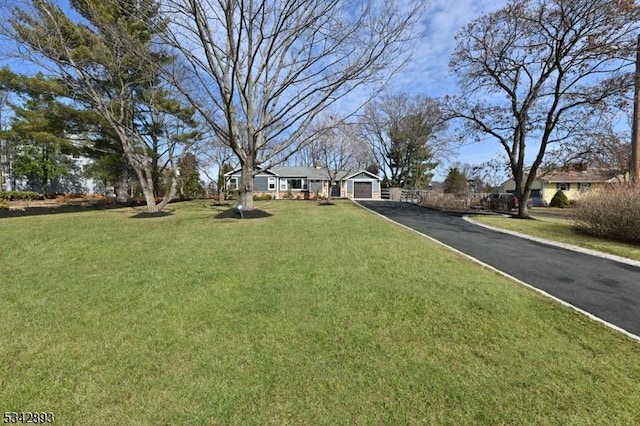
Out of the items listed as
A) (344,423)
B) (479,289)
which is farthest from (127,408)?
(479,289)

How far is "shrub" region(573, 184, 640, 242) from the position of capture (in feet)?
28.0

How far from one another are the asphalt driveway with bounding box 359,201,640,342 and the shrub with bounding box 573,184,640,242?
114 inches

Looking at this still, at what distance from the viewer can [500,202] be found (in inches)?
832

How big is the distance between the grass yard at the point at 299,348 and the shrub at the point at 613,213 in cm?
695

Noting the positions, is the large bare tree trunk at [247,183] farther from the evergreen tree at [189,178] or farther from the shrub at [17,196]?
the shrub at [17,196]

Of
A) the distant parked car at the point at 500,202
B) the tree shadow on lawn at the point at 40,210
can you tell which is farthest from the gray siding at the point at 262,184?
the distant parked car at the point at 500,202

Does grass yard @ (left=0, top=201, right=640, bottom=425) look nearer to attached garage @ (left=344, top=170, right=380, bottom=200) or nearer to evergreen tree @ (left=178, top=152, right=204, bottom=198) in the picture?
evergreen tree @ (left=178, top=152, right=204, bottom=198)

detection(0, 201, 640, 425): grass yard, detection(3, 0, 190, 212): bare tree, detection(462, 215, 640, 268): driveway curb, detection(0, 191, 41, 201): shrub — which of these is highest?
detection(3, 0, 190, 212): bare tree

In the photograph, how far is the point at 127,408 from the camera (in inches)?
84.0

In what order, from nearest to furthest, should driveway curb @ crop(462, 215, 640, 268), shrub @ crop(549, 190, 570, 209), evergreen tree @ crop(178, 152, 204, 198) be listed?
driveway curb @ crop(462, 215, 640, 268)
evergreen tree @ crop(178, 152, 204, 198)
shrub @ crop(549, 190, 570, 209)

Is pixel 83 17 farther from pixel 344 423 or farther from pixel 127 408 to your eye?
pixel 344 423

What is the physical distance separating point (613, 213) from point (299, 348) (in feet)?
36.0

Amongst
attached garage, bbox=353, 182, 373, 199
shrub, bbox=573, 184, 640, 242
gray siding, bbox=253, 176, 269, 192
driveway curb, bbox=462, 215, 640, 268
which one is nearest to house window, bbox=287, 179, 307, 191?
gray siding, bbox=253, 176, 269, 192

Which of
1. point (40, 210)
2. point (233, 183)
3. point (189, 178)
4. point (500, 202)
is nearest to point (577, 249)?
point (500, 202)
